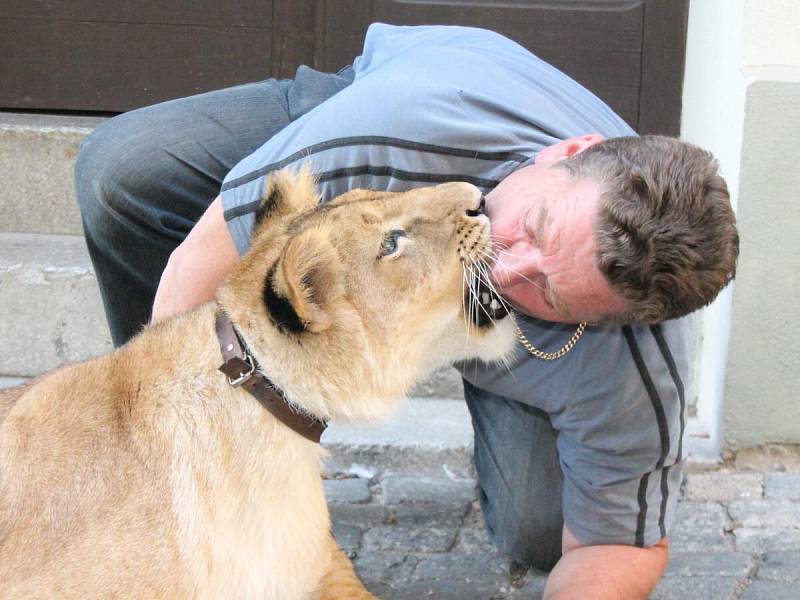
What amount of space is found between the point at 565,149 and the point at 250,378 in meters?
0.96

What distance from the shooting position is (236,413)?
268 cm

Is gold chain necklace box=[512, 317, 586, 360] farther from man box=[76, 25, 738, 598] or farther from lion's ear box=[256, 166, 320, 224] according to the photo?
lion's ear box=[256, 166, 320, 224]

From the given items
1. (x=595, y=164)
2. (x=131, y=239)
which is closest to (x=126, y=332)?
(x=131, y=239)

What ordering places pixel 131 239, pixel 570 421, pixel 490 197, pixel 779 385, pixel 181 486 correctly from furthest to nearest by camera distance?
1. pixel 779 385
2. pixel 131 239
3. pixel 570 421
4. pixel 490 197
5. pixel 181 486

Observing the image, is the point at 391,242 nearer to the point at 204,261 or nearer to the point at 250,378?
the point at 250,378

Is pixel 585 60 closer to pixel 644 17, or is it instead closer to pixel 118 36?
pixel 644 17

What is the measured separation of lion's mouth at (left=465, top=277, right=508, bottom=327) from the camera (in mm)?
2816

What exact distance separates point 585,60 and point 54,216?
243 centimetres

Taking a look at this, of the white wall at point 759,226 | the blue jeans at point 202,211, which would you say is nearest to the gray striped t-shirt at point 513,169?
the blue jeans at point 202,211

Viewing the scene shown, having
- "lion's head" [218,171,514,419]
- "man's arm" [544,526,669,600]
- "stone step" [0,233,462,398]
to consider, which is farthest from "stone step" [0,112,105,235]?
"man's arm" [544,526,669,600]

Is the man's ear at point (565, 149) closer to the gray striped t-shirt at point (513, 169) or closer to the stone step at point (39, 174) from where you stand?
the gray striped t-shirt at point (513, 169)

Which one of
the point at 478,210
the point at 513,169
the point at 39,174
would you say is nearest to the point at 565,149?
the point at 513,169

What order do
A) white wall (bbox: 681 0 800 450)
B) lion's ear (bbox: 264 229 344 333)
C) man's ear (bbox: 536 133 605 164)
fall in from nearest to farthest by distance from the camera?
lion's ear (bbox: 264 229 344 333), man's ear (bbox: 536 133 605 164), white wall (bbox: 681 0 800 450)

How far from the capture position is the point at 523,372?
330cm
